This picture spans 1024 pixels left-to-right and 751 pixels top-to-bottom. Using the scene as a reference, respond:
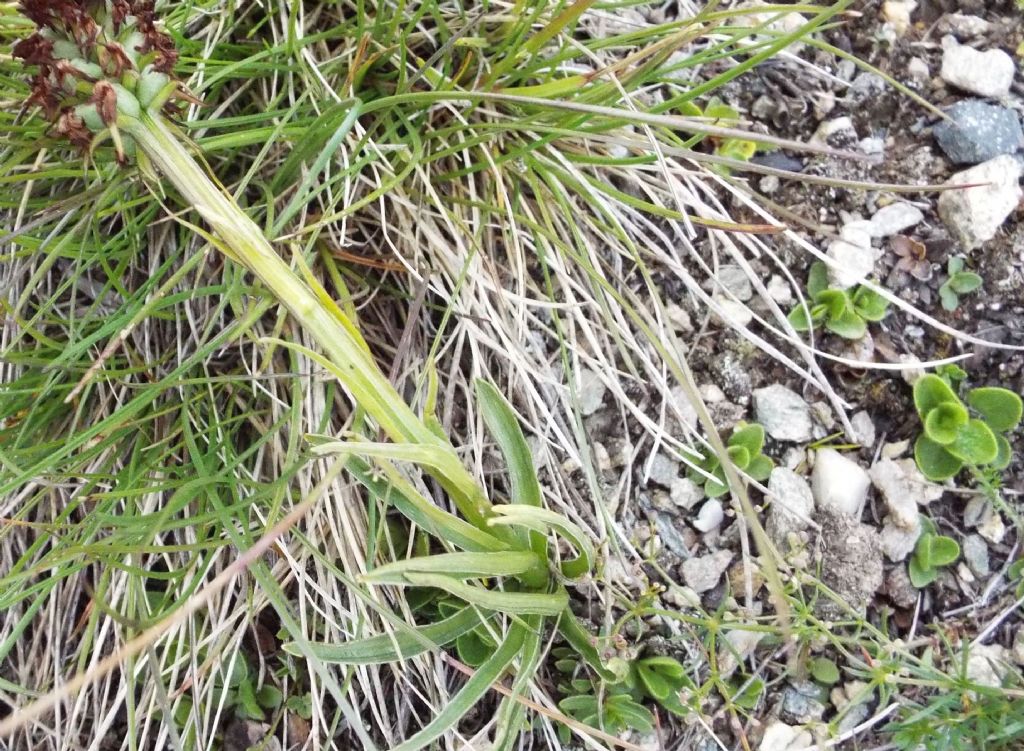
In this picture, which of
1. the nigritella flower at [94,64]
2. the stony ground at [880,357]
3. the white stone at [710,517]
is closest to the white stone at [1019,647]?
the stony ground at [880,357]

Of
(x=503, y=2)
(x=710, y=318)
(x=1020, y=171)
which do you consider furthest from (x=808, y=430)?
(x=503, y=2)

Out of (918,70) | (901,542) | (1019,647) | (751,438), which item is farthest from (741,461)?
(918,70)

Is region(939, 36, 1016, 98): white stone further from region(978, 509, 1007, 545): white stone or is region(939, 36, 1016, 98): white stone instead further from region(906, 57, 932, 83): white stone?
region(978, 509, 1007, 545): white stone

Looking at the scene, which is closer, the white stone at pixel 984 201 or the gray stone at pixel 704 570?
the gray stone at pixel 704 570

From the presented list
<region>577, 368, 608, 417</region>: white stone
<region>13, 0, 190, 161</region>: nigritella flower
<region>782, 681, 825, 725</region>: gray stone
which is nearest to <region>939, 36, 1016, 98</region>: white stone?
<region>577, 368, 608, 417</region>: white stone

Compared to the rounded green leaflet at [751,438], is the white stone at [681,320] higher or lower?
higher

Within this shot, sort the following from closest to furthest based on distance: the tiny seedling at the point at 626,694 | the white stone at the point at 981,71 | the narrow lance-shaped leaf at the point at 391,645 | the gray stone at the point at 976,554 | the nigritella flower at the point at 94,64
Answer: the nigritella flower at the point at 94,64, the narrow lance-shaped leaf at the point at 391,645, the tiny seedling at the point at 626,694, the gray stone at the point at 976,554, the white stone at the point at 981,71

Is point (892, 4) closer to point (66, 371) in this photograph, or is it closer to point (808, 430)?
point (808, 430)

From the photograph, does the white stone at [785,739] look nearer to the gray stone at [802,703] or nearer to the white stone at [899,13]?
the gray stone at [802,703]
